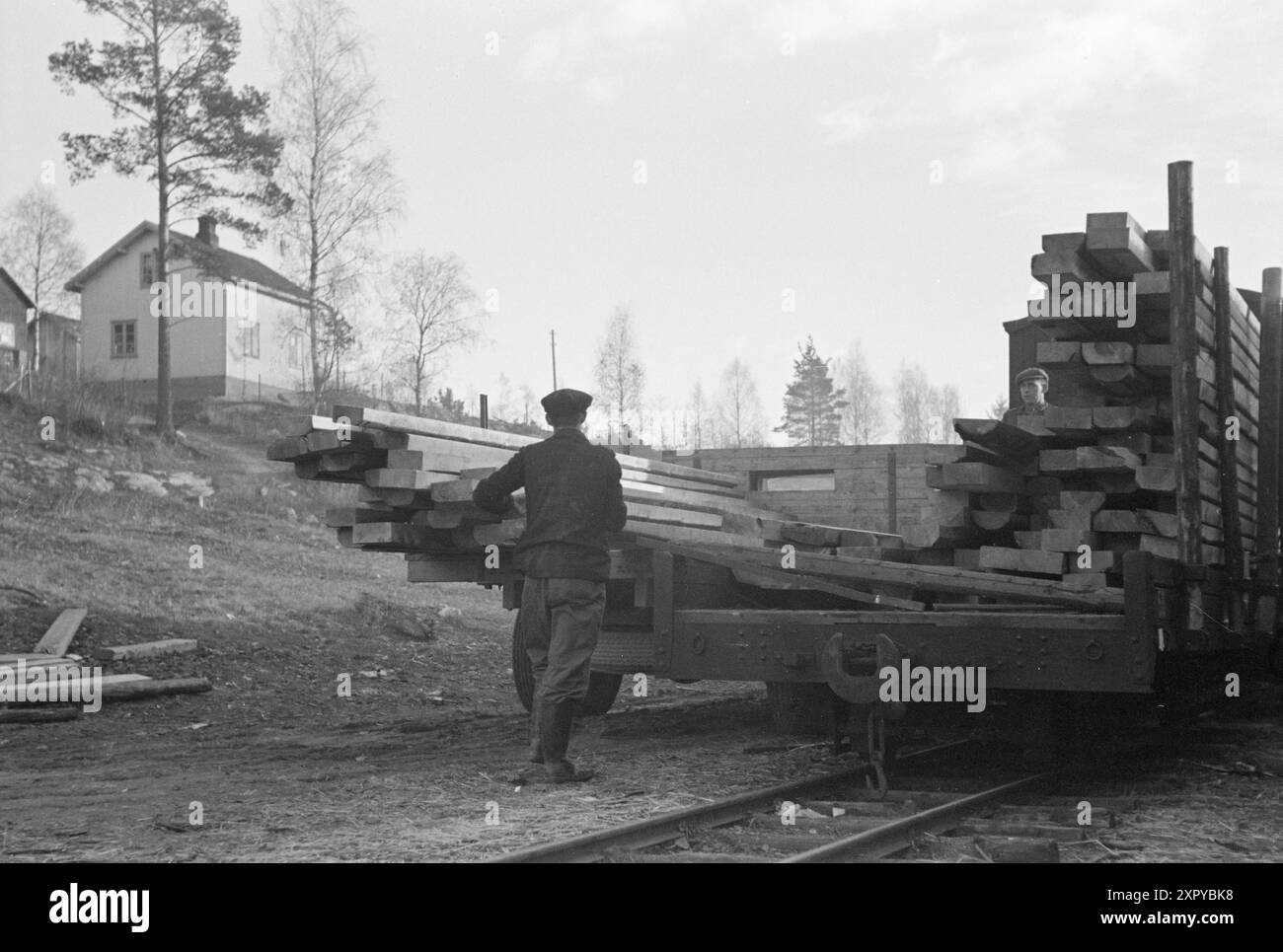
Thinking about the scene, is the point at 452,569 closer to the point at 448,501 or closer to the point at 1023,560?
the point at 448,501

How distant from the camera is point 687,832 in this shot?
17.7 feet

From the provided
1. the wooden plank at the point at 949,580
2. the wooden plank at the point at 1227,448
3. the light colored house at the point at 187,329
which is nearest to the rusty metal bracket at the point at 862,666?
the wooden plank at the point at 949,580

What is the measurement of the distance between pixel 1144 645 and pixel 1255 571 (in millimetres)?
2520

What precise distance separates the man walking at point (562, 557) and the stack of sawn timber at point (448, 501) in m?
0.50

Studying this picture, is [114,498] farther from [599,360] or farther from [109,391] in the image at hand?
[599,360]

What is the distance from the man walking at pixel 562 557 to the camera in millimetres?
6863

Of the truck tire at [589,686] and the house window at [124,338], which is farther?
the house window at [124,338]

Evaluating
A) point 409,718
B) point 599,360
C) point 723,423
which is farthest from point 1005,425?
point 723,423

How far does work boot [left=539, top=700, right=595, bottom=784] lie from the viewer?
6867 millimetres

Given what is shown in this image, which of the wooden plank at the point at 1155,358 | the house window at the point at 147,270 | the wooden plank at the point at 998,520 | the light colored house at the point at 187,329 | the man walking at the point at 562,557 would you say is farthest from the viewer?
the house window at the point at 147,270

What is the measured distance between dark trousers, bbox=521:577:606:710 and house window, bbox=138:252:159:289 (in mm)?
40112

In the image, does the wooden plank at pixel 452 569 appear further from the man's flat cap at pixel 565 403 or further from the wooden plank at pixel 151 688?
the wooden plank at pixel 151 688

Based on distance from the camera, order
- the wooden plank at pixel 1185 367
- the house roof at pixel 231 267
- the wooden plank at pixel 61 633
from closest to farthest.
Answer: the wooden plank at pixel 1185 367 < the wooden plank at pixel 61 633 < the house roof at pixel 231 267

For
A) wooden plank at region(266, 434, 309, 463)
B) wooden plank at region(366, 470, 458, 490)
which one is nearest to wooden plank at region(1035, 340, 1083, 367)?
wooden plank at region(366, 470, 458, 490)
